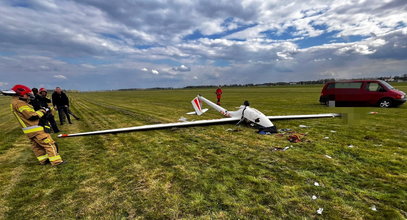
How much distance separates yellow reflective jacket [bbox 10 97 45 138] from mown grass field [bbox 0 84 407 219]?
1.00 m

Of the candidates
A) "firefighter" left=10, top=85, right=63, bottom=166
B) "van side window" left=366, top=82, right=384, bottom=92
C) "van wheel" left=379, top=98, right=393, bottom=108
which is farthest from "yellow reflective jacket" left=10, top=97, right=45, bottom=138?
"van wheel" left=379, top=98, right=393, bottom=108

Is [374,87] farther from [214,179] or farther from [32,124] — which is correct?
[32,124]

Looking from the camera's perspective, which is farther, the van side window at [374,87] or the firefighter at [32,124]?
the van side window at [374,87]

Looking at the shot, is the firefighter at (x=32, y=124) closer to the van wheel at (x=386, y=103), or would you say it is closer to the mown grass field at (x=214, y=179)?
the mown grass field at (x=214, y=179)

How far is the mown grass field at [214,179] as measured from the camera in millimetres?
2980

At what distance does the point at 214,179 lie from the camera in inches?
154

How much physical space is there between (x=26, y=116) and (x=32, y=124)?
0.86 feet

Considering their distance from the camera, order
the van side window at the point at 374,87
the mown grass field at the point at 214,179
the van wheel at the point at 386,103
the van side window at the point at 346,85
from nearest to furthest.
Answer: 1. the mown grass field at the point at 214,179
2. the van side window at the point at 346,85
3. the van side window at the point at 374,87
4. the van wheel at the point at 386,103

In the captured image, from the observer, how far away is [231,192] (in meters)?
3.43

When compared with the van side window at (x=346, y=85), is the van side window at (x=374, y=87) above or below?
below

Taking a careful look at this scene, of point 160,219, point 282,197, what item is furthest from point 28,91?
point 282,197

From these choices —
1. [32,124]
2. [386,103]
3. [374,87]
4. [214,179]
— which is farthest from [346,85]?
[386,103]

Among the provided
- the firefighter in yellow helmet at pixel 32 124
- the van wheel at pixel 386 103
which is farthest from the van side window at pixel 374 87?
the firefighter in yellow helmet at pixel 32 124

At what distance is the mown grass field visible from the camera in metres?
2.98
